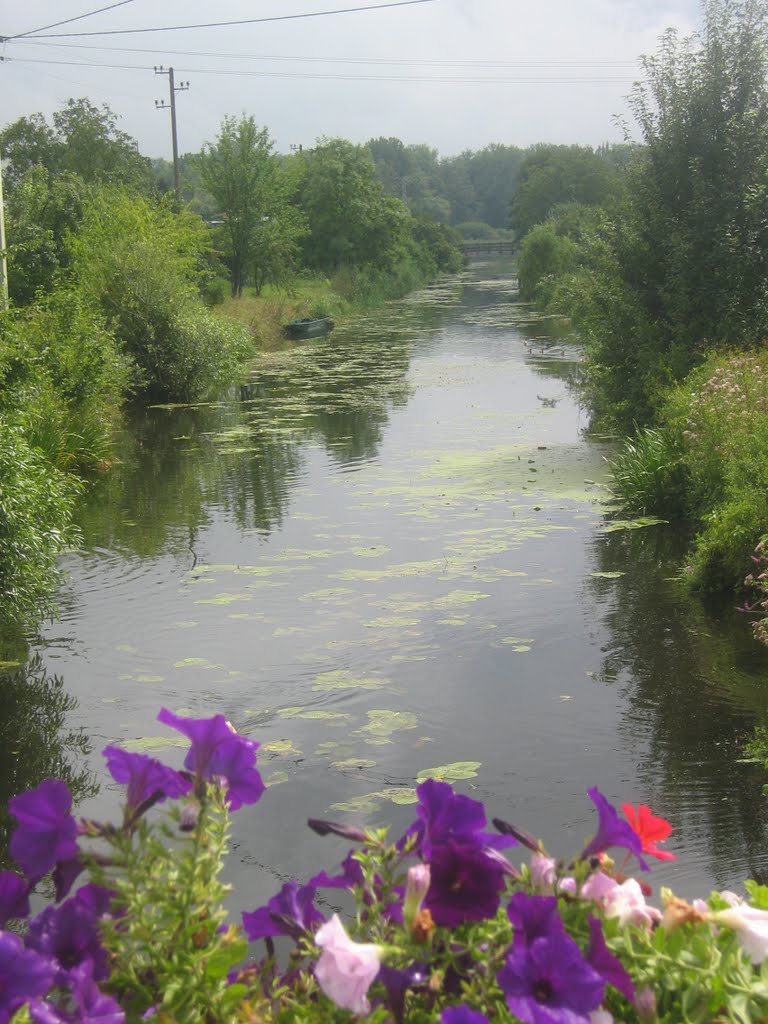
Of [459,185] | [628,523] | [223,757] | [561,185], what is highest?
[459,185]

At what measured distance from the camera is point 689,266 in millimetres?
14977

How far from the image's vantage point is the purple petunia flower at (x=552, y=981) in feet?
3.95

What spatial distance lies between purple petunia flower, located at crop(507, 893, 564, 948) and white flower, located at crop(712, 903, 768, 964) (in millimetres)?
245

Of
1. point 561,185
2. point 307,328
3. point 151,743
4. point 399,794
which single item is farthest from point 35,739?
point 561,185

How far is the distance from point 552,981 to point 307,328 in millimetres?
35993

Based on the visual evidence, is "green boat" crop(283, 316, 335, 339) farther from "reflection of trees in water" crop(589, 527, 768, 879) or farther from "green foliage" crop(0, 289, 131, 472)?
"reflection of trees in water" crop(589, 527, 768, 879)

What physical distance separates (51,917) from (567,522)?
33.7ft

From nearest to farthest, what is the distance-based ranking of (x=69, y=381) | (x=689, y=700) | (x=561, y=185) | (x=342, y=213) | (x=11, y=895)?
(x=11, y=895), (x=689, y=700), (x=69, y=381), (x=342, y=213), (x=561, y=185)

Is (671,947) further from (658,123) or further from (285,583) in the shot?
(658,123)

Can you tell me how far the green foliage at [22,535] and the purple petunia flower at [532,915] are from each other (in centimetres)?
685

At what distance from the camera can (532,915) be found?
4.23ft

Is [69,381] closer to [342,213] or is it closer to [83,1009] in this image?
[83,1009]

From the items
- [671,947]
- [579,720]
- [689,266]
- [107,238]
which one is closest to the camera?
[671,947]

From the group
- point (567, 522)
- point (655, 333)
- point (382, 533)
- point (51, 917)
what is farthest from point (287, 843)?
point (655, 333)
